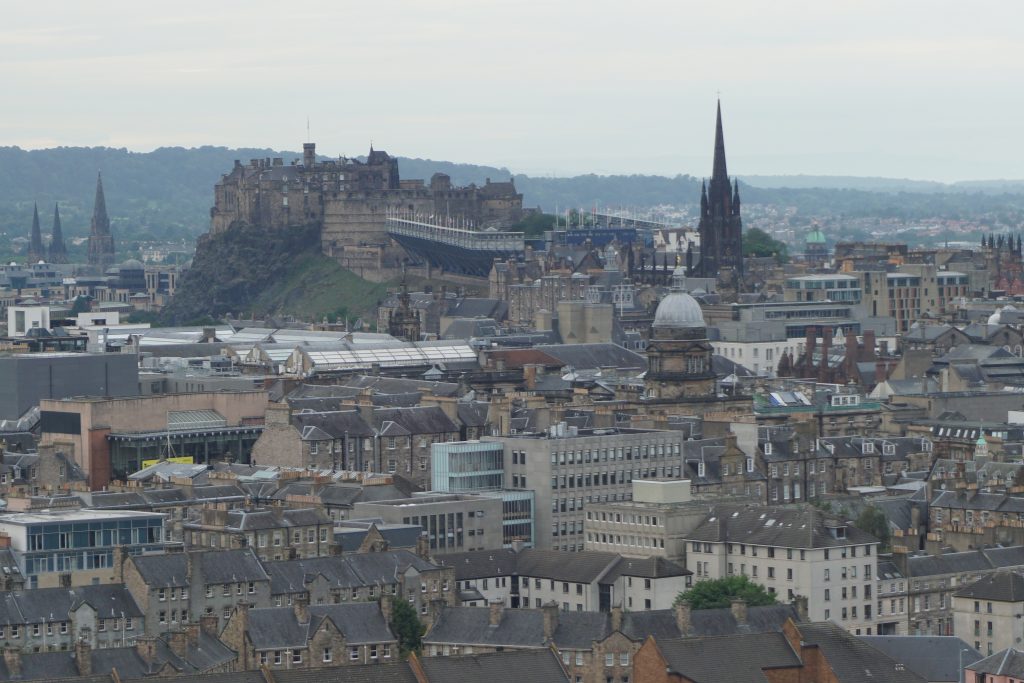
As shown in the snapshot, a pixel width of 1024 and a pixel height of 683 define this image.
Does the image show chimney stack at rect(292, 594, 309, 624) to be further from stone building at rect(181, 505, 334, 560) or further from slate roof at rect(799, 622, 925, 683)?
slate roof at rect(799, 622, 925, 683)

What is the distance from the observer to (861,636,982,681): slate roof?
108312 mm

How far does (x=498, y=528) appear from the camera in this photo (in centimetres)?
13650

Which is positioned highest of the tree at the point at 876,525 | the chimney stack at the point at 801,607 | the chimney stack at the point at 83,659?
the chimney stack at the point at 83,659

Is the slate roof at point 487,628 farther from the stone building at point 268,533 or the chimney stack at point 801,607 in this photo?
the stone building at point 268,533

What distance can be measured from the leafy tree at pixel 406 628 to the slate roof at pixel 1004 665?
801 inches

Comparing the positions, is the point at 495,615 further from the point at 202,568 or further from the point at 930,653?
the point at 930,653

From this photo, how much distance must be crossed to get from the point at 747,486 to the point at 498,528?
17.5 metres

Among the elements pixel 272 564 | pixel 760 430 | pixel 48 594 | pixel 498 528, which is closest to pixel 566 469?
pixel 498 528

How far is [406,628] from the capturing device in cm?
10994

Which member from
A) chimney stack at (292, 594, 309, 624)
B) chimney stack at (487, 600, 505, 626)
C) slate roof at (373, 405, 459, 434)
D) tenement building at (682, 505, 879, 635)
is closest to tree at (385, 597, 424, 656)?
chimney stack at (487, 600, 505, 626)

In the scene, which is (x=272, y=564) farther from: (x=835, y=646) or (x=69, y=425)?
(x=69, y=425)

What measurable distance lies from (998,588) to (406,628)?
24.6 metres

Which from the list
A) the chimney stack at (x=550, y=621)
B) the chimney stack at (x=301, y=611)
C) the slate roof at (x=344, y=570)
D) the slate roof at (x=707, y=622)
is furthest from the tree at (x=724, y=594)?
the chimney stack at (x=301, y=611)

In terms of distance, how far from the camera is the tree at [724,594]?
116550 mm
